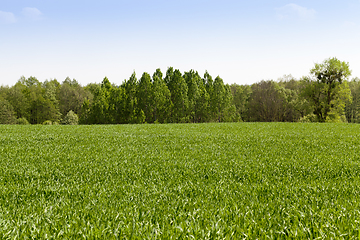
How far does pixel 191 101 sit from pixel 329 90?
992 inches

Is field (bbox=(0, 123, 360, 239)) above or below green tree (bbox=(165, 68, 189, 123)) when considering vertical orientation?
below

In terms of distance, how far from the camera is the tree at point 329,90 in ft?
132

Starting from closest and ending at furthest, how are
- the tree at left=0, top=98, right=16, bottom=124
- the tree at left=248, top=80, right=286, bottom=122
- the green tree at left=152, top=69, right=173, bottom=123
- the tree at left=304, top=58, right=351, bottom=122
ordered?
the tree at left=304, top=58, right=351, bottom=122 → the green tree at left=152, top=69, right=173, bottom=123 → the tree at left=0, top=98, right=16, bottom=124 → the tree at left=248, top=80, right=286, bottom=122

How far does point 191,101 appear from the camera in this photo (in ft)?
165

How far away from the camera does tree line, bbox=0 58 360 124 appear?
41.5 meters

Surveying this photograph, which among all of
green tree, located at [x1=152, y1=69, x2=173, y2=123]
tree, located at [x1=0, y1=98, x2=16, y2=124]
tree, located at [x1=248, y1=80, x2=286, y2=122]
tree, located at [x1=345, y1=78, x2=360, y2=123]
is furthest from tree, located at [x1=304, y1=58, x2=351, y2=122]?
tree, located at [x1=0, y1=98, x2=16, y2=124]

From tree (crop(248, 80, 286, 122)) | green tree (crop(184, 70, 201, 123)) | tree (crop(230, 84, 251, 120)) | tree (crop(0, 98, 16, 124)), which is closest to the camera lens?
green tree (crop(184, 70, 201, 123))

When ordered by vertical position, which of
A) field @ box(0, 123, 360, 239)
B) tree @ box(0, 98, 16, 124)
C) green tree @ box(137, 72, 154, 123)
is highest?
green tree @ box(137, 72, 154, 123)

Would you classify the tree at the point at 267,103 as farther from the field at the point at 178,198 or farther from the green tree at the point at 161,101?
the field at the point at 178,198

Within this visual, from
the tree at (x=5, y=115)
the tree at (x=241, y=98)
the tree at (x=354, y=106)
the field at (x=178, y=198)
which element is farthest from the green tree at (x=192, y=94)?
the tree at (x=354, y=106)

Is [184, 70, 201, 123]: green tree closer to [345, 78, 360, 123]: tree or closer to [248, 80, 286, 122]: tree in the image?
[248, 80, 286, 122]: tree

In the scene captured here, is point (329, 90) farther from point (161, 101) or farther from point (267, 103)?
point (161, 101)

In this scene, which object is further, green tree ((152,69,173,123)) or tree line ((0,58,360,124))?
green tree ((152,69,173,123))

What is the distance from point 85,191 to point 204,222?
10.3 feet
